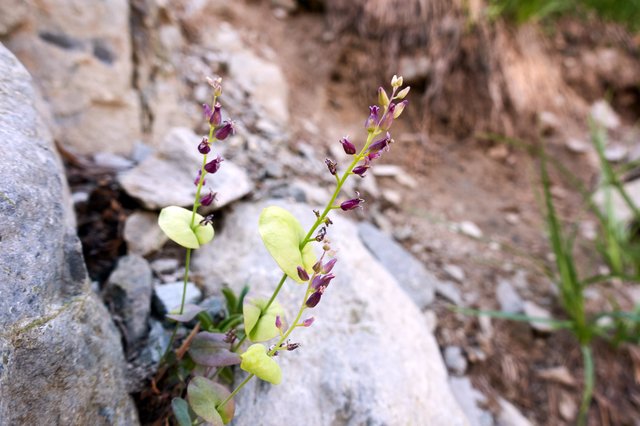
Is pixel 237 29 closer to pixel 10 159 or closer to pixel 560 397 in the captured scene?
pixel 10 159

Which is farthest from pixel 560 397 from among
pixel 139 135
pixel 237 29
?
pixel 237 29

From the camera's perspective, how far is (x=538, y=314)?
1.96 meters

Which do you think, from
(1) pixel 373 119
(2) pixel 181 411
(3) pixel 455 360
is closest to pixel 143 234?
(2) pixel 181 411

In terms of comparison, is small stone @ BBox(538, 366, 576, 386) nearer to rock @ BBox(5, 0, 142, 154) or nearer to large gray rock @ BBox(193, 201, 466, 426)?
large gray rock @ BBox(193, 201, 466, 426)

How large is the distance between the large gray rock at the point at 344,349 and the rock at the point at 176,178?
0.32ft

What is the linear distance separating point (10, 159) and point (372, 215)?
5.14 ft

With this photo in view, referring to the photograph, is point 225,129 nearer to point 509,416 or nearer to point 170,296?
point 170,296

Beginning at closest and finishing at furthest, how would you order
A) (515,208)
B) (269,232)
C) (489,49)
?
(269,232)
(515,208)
(489,49)

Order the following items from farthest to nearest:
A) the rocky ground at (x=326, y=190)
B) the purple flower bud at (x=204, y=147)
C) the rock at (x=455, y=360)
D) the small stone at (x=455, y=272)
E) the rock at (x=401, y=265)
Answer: the small stone at (x=455, y=272)
the rock at (x=401, y=265)
the rock at (x=455, y=360)
the rocky ground at (x=326, y=190)
the purple flower bud at (x=204, y=147)

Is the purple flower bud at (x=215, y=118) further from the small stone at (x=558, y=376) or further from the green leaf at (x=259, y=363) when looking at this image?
the small stone at (x=558, y=376)

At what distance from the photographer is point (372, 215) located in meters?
2.10

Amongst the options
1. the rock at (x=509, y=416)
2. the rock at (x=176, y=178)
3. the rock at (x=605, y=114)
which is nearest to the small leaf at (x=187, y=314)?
the rock at (x=176, y=178)

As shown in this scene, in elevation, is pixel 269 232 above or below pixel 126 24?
below

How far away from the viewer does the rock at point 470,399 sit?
59.7 inches
